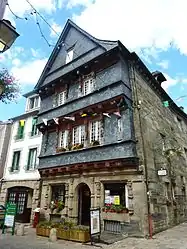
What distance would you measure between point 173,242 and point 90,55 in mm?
10760

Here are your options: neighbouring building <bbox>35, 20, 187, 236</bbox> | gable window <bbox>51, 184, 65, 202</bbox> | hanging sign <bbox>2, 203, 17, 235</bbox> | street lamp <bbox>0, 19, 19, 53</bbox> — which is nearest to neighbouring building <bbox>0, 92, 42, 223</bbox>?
gable window <bbox>51, 184, 65, 202</bbox>

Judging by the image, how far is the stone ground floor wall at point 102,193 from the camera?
887 cm

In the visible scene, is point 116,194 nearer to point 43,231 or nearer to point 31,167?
point 43,231

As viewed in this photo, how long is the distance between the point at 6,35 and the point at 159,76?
45.3 feet

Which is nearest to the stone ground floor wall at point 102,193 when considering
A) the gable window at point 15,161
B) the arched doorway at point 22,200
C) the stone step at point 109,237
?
the stone step at point 109,237

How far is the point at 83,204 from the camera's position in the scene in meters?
11.7

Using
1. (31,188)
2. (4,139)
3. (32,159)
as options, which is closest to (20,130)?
(4,139)

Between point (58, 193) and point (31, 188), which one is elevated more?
point (31, 188)

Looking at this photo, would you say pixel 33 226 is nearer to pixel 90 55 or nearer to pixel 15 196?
pixel 15 196

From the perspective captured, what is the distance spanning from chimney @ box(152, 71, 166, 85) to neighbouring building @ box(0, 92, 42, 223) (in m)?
9.78

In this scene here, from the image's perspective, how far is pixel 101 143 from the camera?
1107cm

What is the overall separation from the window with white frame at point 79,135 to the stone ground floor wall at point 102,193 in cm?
196

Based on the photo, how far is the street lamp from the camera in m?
3.44

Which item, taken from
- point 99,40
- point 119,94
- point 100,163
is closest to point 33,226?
point 100,163
